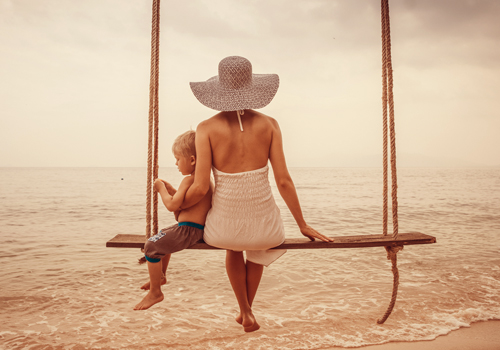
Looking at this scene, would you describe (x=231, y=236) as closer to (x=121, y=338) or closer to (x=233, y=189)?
(x=233, y=189)

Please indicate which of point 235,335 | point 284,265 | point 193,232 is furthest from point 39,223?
point 193,232

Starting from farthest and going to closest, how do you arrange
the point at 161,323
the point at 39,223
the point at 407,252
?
the point at 39,223 → the point at 407,252 → the point at 161,323

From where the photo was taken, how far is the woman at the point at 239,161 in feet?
6.35

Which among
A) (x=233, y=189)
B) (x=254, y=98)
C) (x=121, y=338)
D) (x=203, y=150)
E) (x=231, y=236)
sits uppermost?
(x=254, y=98)

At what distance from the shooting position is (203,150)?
1.91 m

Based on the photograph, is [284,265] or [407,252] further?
[407,252]

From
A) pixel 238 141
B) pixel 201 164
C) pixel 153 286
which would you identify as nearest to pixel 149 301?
pixel 153 286

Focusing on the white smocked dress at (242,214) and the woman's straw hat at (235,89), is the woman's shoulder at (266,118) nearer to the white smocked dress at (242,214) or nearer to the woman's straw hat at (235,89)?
the woman's straw hat at (235,89)

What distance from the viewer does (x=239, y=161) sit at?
77.4 inches

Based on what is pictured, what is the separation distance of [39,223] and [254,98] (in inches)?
378

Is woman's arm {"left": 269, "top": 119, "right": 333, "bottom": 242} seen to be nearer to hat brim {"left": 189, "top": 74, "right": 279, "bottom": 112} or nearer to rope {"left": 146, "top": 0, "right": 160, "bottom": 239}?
hat brim {"left": 189, "top": 74, "right": 279, "bottom": 112}

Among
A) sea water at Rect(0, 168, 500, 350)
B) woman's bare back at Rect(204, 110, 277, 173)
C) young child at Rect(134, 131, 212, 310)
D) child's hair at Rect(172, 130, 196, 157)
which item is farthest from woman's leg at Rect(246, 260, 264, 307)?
sea water at Rect(0, 168, 500, 350)

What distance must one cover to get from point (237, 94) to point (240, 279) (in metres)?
1.07

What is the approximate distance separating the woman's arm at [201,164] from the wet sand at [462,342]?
7.51 feet
